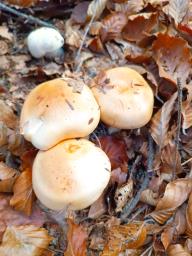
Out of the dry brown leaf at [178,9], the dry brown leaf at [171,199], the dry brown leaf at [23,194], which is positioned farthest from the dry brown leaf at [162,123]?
the dry brown leaf at [23,194]

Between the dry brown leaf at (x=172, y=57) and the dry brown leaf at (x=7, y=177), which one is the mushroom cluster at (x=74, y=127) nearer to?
the dry brown leaf at (x=7, y=177)

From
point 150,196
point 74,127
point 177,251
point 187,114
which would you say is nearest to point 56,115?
point 74,127

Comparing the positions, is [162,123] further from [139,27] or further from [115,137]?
[139,27]

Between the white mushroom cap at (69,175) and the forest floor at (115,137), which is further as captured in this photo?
the forest floor at (115,137)

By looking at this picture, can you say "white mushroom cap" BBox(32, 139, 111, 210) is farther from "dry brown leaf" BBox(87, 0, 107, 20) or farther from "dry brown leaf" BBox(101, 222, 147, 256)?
"dry brown leaf" BBox(87, 0, 107, 20)

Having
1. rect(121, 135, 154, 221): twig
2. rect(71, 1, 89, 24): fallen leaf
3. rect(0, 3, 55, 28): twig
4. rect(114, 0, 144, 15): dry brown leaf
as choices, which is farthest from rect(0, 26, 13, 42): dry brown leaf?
rect(121, 135, 154, 221): twig

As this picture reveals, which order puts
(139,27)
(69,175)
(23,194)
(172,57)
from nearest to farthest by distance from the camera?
(69,175)
(23,194)
(172,57)
(139,27)
